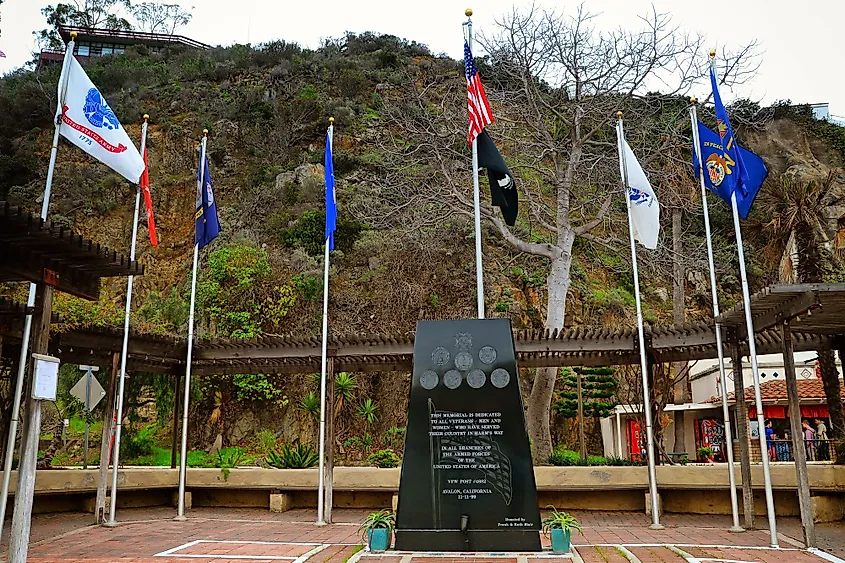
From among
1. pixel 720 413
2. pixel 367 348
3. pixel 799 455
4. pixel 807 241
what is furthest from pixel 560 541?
pixel 720 413

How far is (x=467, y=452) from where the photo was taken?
697 centimetres

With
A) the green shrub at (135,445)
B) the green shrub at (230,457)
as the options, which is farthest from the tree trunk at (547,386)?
the green shrub at (135,445)

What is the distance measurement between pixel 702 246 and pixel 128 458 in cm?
1768

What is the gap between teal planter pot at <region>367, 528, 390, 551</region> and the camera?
688cm

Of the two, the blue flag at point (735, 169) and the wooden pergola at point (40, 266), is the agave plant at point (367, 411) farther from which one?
the blue flag at point (735, 169)

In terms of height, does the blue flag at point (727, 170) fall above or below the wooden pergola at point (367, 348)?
above

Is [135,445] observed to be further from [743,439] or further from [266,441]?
[743,439]

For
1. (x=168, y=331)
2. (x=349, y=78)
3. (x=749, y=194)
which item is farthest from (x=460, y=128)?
(x=349, y=78)

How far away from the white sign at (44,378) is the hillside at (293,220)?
11.6m

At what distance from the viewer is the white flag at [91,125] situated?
7480 millimetres

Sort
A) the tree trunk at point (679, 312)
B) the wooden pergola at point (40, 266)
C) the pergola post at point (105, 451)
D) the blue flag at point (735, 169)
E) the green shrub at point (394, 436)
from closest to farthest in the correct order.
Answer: the wooden pergola at point (40, 266), the blue flag at point (735, 169), the pergola post at point (105, 451), the tree trunk at point (679, 312), the green shrub at point (394, 436)

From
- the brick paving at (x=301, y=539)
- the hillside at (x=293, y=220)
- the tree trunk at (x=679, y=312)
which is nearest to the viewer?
the brick paving at (x=301, y=539)

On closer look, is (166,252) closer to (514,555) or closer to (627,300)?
(627,300)

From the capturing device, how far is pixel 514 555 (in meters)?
6.52
